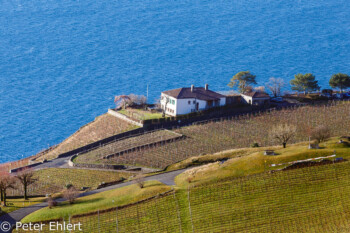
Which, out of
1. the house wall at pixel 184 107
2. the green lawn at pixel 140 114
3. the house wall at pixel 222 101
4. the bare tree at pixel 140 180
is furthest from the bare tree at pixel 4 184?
the house wall at pixel 222 101

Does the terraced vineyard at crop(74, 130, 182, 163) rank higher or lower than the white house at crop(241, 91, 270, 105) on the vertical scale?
lower

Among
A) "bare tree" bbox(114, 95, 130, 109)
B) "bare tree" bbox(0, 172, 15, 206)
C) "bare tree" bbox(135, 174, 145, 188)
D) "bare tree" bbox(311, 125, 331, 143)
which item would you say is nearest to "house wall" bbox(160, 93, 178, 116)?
"bare tree" bbox(114, 95, 130, 109)

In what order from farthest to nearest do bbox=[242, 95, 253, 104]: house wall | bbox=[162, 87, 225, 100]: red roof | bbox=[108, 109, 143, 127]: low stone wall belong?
bbox=[242, 95, 253, 104]: house wall
bbox=[162, 87, 225, 100]: red roof
bbox=[108, 109, 143, 127]: low stone wall

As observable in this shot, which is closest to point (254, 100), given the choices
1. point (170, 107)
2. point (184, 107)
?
point (184, 107)

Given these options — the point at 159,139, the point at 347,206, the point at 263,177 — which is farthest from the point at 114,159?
the point at 347,206

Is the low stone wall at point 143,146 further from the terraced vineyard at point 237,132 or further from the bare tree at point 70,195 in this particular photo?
the bare tree at point 70,195

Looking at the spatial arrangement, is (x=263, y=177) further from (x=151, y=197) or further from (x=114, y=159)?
(x=114, y=159)

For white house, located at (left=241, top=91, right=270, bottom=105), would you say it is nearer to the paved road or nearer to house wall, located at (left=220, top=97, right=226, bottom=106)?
house wall, located at (left=220, top=97, right=226, bottom=106)
